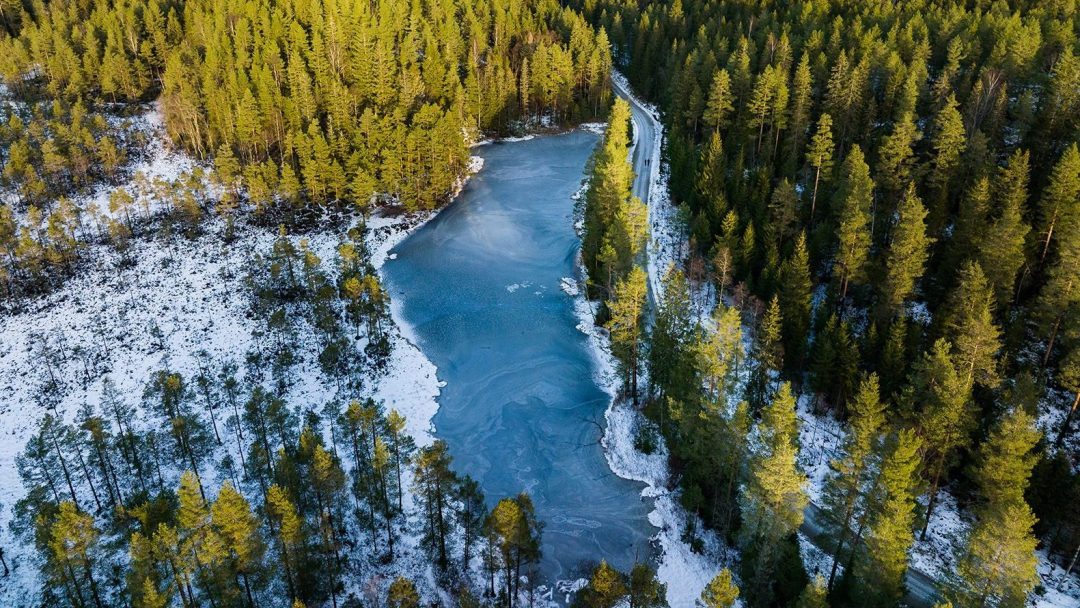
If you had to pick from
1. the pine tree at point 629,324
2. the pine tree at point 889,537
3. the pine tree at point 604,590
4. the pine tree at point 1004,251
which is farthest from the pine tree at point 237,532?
the pine tree at point 1004,251

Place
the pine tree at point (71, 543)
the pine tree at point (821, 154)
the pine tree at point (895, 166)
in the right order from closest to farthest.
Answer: the pine tree at point (71, 543) < the pine tree at point (895, 166) < the pine tree at point (821, 154)

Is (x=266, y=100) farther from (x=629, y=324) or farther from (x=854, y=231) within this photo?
(x=854, y=231)

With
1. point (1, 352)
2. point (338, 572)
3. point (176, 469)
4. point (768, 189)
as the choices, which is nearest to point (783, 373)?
point (768, 189)

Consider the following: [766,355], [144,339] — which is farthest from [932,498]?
[144,339]

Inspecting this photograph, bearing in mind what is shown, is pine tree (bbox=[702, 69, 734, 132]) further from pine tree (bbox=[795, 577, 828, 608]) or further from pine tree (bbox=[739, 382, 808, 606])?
pine tree (bbox=[795, 577, 828, 608])

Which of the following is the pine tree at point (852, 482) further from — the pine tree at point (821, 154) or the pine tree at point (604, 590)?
the pine tree at point (821, 154)

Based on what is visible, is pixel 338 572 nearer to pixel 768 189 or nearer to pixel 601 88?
Result: pixel 768 189

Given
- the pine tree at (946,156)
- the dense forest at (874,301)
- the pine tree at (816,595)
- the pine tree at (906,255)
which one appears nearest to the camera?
the pine tree at (816,595)
